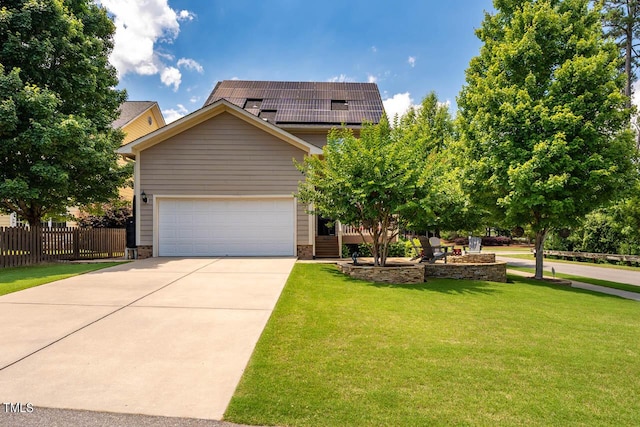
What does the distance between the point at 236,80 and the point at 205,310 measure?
19.2 meters

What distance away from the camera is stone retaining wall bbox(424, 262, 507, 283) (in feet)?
33.2

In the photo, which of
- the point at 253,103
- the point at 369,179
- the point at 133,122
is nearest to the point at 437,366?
the point at 369,179

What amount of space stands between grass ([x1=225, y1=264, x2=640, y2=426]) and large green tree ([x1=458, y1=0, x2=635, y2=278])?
14.2ft

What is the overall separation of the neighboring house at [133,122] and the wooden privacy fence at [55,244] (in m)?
6.08

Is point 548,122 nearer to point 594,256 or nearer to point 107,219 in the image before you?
point 594,256

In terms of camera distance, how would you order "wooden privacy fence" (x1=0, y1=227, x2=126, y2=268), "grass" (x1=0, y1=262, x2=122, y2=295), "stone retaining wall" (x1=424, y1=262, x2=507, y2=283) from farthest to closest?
"wooden privacy fence" (x1=0, y1=227, x2=126, y2=268) → "stone retaining wall" (x1=424, y1=262, x2=507, y2=283) → "grass" (x1=0, y1=262, x2=122, y2=295)

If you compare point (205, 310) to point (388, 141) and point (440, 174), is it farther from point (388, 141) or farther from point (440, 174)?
point (440, 174)

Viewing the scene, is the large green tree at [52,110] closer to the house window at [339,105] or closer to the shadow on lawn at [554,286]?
the house window at [339,105]

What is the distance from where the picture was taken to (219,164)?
12781 millimetres

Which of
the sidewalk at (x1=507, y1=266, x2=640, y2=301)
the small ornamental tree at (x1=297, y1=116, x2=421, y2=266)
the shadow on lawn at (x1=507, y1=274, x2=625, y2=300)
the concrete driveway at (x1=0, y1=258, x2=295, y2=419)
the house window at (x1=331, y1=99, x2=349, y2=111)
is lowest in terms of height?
the sidewalk at (x1=507, y1=266, x2=640, y2=301)

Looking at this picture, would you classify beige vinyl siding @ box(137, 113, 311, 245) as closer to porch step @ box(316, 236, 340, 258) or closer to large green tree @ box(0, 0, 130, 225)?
large green tree @ box(0, 0, 130, 225)

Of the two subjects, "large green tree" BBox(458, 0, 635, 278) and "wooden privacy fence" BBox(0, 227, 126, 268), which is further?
"wooden privacy fence" BBox(0, 227, 126, 268)

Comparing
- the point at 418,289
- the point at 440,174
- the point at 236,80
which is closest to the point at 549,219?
the point at 440,174

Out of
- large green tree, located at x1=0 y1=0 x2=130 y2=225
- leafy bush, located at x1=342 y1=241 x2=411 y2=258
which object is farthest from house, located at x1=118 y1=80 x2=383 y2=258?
leafy bush, located at x1=342 y1=241 x2=411 y2=258
